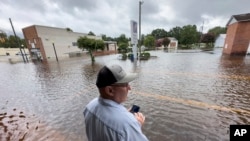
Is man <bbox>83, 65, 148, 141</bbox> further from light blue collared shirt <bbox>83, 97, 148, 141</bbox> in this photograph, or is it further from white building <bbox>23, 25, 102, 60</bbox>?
white building <bbox>23, 25, 102, 60</bbox>

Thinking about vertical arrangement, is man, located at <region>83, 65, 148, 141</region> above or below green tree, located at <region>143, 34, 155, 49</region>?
above

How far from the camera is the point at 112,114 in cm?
98

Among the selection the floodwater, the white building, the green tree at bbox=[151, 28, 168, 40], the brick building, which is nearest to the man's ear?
the floodwater

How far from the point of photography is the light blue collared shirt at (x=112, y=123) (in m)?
0.94

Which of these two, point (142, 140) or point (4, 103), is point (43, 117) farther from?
point (142, 140)

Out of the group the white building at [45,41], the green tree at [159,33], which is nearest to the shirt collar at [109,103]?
the white building at [45,41]

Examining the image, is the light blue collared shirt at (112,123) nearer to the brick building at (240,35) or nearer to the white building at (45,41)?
the brick building at (240,35)

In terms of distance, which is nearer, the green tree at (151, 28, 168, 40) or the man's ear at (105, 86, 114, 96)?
the man's ear at (105, 86, 114, 96)

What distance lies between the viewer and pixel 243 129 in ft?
10.5

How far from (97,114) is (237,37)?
2333 cm

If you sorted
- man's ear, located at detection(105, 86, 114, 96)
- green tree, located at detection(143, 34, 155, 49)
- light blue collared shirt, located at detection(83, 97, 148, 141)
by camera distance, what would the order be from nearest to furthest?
light blue collared shirt, located at detection(83, 97, 148, 141), man's ear, located at detection(105, 86, 114, 96), green tree, located at detection(143, 34, 155, 49)

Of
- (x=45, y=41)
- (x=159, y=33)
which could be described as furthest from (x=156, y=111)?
(x=159, y=33)

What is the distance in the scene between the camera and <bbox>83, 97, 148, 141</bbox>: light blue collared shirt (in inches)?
37.0

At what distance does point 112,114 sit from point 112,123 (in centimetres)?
6
